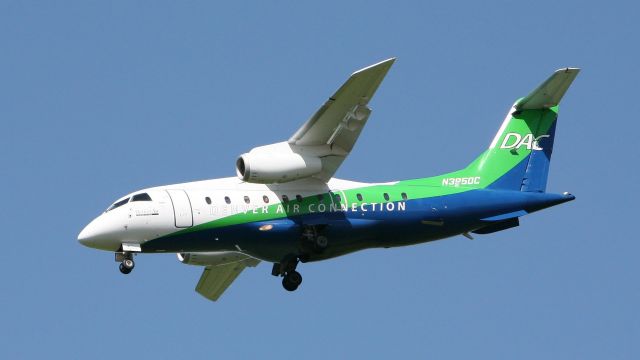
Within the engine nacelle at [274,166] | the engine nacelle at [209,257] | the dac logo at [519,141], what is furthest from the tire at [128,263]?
the dac logo at [519,141]

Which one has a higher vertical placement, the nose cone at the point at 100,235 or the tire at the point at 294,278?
the nose cone at the point at 100,235

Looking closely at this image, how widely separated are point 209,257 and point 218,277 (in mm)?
1268

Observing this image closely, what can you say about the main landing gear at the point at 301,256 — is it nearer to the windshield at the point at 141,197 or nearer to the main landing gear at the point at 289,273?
the main landing gear at the point at 289,273

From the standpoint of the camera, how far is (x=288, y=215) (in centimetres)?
2491

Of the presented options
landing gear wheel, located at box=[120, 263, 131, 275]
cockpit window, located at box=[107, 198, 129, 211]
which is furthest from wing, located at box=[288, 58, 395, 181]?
landing gear wheel, located at box=[120, 263, 131, 275]

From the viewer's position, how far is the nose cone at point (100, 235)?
24.0 meters

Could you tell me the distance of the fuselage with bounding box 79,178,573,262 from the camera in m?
24.1

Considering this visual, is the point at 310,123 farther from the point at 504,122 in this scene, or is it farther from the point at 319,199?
the point at 504,122

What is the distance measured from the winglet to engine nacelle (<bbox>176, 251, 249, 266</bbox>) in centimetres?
637

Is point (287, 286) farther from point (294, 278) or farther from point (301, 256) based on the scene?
point (301, 256)

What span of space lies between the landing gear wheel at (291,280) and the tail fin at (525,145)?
157 inches

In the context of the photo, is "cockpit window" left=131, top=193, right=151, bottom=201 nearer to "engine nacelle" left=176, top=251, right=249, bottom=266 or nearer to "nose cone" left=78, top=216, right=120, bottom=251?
"nose cone" left=78, top=216, right=120, bottom=251

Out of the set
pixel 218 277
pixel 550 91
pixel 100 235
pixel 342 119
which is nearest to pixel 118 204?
pixel 100 235

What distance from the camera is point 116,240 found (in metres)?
24.0
